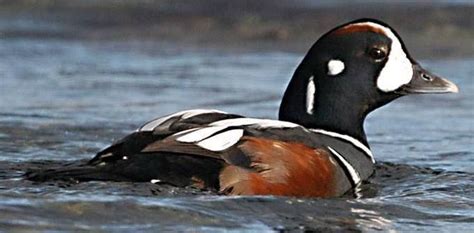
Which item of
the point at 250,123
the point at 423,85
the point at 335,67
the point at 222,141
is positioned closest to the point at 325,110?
the point at 335,67

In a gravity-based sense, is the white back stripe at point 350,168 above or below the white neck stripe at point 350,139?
below

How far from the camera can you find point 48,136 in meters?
10.2

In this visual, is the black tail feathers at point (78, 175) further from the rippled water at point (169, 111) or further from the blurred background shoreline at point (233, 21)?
the blurred background shoreline at point (233, 21)

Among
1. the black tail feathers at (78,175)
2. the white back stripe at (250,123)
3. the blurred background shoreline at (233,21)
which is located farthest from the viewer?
the blurred background shoreline at (233,21)

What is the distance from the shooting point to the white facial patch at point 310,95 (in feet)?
28.3

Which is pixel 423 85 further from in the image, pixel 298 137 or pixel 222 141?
pixel 222 141

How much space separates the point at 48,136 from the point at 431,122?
274 centimetres

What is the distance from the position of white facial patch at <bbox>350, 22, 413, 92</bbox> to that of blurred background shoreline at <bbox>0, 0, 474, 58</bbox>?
580 cm

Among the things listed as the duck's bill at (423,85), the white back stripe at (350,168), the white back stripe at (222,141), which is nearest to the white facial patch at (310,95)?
the white back stripe at (350,168)

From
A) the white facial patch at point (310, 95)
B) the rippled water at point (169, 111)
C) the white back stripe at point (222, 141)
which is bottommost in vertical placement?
the rippled water at point (169, 111)

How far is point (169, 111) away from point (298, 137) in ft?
11.9

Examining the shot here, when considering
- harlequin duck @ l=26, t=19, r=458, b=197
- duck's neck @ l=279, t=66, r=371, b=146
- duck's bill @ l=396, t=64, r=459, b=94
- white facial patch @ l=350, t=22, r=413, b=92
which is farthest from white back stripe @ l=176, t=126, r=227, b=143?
duck's bill @ l=396, t=64, r=459, b=94

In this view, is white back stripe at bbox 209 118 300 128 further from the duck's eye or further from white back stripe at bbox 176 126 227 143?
the duck's eye

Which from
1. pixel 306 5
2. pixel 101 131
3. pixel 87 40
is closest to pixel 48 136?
pixel 101 131
